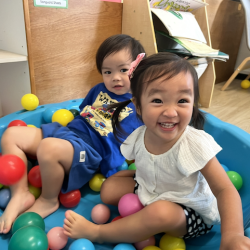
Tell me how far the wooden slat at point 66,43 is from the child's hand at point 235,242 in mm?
1055

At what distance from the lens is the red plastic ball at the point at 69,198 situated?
2.67 feet

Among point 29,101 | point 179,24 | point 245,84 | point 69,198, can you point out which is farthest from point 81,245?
point 245,84

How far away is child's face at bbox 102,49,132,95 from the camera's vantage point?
85cm

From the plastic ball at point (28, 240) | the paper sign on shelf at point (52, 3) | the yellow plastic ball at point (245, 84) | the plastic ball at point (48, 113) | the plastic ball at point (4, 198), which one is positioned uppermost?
the paper sign on shelf at point (52, 3)

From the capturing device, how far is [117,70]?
34.2 inches

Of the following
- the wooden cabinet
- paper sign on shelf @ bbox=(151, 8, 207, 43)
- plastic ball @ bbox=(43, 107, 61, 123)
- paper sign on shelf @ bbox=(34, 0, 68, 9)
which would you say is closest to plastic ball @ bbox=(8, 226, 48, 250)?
plastic ball @ bbox=(43, 107, 61, 123)

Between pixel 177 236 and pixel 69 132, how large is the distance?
0.47 m

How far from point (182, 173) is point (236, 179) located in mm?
404

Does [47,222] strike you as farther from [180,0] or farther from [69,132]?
[180,0]

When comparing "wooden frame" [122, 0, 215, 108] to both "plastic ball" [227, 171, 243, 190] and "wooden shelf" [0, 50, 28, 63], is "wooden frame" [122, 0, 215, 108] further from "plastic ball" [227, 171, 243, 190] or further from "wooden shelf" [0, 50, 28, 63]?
"plastic ball" [227, 171, 243, 190]

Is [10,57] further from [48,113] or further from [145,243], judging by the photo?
[145,243]

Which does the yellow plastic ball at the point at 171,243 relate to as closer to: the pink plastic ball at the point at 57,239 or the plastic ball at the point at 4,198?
the pink plastic ball at the point at 57,239

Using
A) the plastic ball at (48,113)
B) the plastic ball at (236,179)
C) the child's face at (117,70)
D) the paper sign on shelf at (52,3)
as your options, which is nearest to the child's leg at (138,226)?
the plastic ball at (236,179)

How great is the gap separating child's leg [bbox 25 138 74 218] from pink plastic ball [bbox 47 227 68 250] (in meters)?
0.11
